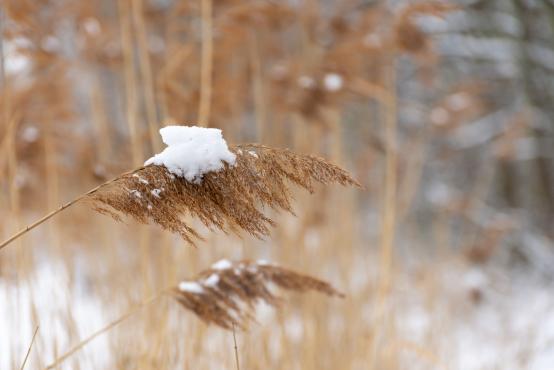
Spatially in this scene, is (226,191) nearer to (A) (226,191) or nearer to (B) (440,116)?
(A) (226,191)

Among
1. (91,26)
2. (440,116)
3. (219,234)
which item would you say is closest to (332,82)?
(219,234)

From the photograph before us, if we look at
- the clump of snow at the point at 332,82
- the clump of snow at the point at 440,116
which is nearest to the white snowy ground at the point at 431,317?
the clump of snow at the point at 440,116

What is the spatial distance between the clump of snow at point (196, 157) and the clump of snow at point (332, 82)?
73.7 inches

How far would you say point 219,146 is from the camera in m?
1.05

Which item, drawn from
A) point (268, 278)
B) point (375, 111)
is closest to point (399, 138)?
point (375, 111)

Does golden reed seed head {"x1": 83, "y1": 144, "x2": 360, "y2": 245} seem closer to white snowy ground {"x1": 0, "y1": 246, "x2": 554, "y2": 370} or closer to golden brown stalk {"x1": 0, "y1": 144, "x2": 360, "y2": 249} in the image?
golden brown stalk {"x1": 0, "y1": 144, "x2": 360, "y2": 249}

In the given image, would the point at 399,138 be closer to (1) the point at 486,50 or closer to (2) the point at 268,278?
(1) the point at 486,50

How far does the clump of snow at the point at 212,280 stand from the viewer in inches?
59.5

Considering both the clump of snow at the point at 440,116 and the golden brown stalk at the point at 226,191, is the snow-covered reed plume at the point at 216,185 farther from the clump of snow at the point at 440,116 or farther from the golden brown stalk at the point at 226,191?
the clump of snow at the point at 440,116

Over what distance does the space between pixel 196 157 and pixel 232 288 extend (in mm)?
542

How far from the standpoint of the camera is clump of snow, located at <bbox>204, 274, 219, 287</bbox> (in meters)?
1.51

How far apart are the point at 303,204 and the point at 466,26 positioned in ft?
16.4

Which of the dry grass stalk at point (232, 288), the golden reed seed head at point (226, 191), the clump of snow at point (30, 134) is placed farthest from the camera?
the clump of snow at point (30, 134)

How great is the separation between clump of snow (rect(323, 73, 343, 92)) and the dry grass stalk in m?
1.46
